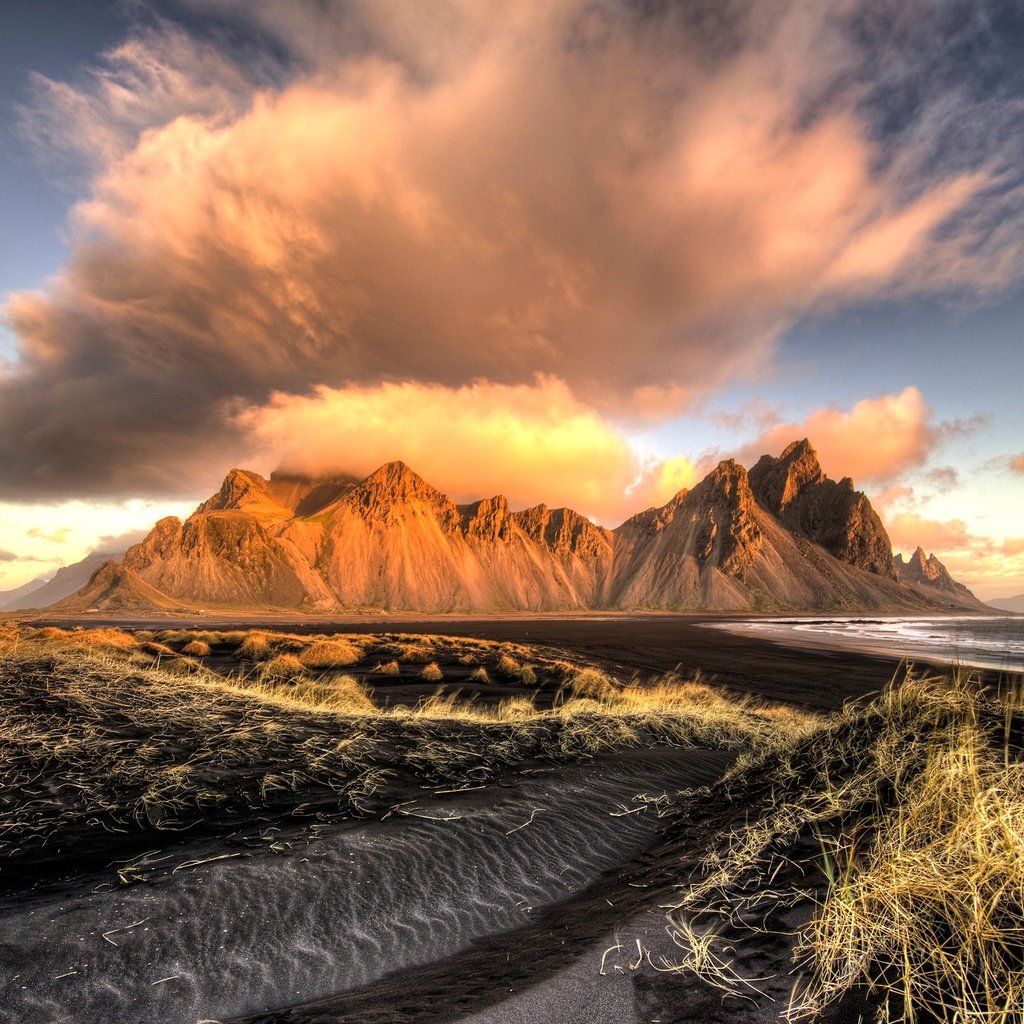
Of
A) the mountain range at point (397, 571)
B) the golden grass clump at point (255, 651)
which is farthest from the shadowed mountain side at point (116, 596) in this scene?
the golden grass clump at point (255, 651)

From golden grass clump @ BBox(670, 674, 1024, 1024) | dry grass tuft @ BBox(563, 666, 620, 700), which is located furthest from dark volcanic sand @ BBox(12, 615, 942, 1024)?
dry grass tuft @ BBox(563, 666, 620, 700)

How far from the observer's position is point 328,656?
23.7 meters

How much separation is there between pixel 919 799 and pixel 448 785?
517 centimetres

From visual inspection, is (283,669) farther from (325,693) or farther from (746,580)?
(746,580)

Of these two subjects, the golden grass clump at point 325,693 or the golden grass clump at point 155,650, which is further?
the golden grass clump at point 155,650

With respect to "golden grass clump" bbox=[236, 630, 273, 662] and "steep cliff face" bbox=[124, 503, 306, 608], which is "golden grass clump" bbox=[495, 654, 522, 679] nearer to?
"golden grass clump" bbox=[236, 630, 273, 662]

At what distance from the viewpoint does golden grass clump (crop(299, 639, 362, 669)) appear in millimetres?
22781

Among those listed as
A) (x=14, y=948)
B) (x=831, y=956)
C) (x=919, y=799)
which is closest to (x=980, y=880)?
(x=831, y=956)

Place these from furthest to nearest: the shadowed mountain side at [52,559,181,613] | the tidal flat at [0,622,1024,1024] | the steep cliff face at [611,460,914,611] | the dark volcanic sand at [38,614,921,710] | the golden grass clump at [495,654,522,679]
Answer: the steep cliff face at [611,460,914,611]
the shadowed mountain side at [52,559,181,613]
the dark volcanic sand at [38,614,921,710]
the golden grass clump at [495,654,522,679]
the tidal flat at [0,622,1024,1024]

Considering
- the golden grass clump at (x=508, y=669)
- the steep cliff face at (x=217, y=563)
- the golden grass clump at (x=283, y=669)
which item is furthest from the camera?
the steep cliff face at (x=217, y=563)

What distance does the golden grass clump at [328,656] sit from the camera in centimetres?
2278

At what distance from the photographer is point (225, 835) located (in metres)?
5.35

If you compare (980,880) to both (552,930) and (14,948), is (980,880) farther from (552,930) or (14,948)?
(14,948)

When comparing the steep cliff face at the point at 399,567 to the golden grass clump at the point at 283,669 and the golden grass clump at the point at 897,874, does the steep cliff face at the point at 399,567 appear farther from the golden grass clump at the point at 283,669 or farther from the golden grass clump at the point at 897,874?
the golden grass clump at the point at 897,874
